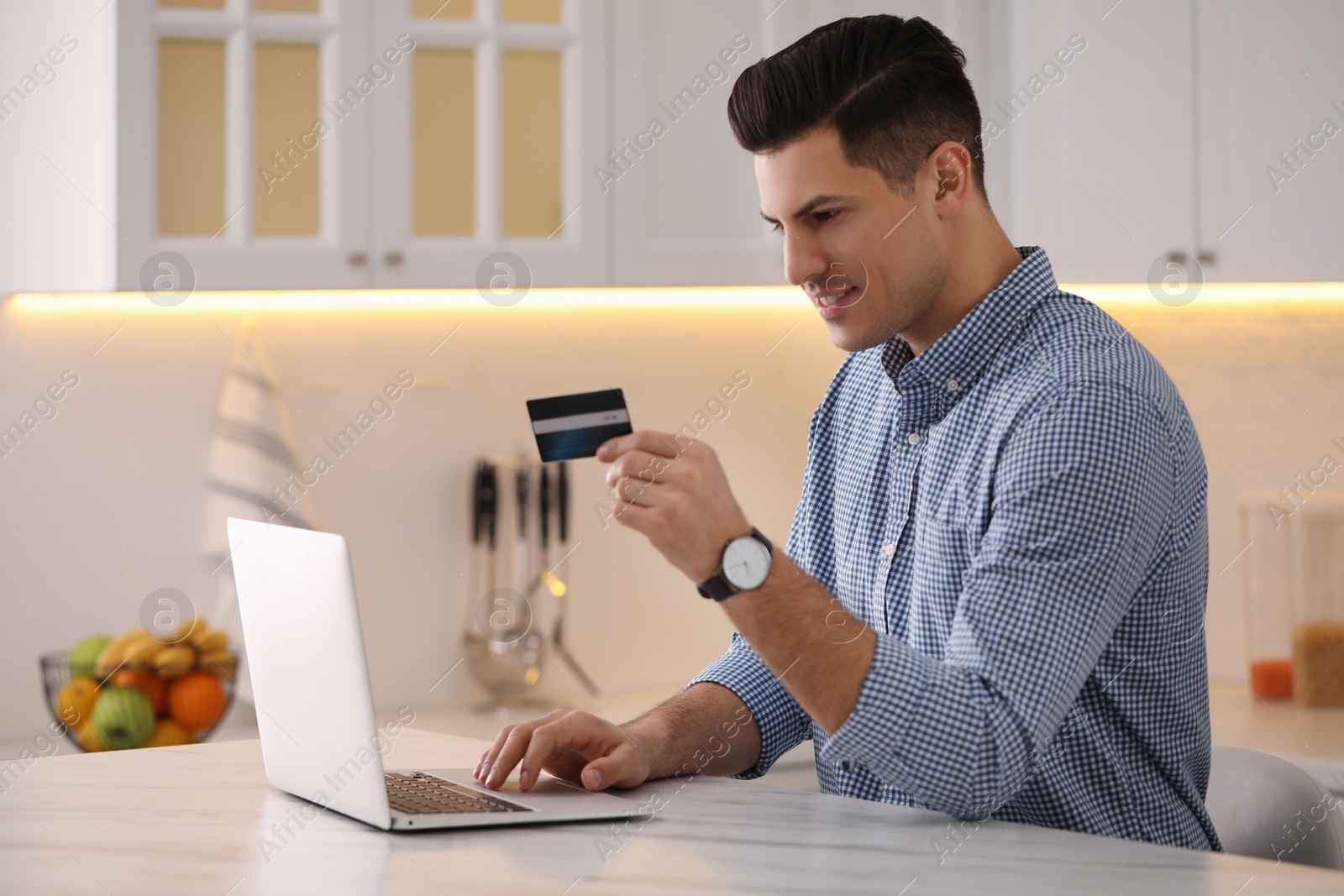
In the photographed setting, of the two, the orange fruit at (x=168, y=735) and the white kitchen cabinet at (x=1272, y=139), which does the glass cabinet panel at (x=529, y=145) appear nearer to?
the orange fruit at (x=168, y=735)

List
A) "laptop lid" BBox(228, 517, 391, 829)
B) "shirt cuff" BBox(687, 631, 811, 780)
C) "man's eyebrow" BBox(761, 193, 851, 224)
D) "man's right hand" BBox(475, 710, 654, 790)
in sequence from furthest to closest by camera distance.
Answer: "shirt cuff" BBox(687, 631, 811, 780)
"man's eyebrow" BBox(761, 193, 851, 224)
"man's right hand" BBox(475, 710, 654, 790)
"laptop lid" BBox(228, 517, 391, 829)

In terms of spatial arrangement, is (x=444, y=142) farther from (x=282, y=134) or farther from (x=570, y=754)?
(x=570, y=754)

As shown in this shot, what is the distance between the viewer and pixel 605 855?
92 cm

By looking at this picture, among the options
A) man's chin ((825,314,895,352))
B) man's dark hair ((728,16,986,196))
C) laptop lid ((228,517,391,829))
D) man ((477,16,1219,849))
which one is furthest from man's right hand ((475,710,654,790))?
man's dark hair ((728,16,986,196))

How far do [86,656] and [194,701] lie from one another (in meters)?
0.19

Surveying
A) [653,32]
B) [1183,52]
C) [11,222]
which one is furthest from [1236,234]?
[11,222]

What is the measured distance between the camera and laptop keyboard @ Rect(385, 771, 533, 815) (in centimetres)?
103

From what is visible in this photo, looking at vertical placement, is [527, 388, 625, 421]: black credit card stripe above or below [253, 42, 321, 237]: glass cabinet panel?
below

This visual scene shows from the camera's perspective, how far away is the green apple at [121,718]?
1.97m

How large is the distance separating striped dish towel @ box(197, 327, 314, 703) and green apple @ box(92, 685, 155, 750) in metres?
0.31

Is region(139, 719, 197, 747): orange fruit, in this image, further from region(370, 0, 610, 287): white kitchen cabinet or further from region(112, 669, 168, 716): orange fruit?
region(370, 0, 610, 287): white kitchen cabinet

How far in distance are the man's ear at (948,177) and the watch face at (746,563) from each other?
1.47ft

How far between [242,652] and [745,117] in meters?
1.36

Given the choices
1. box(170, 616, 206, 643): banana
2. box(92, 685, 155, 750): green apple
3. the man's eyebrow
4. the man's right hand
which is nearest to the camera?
the man's right hand
